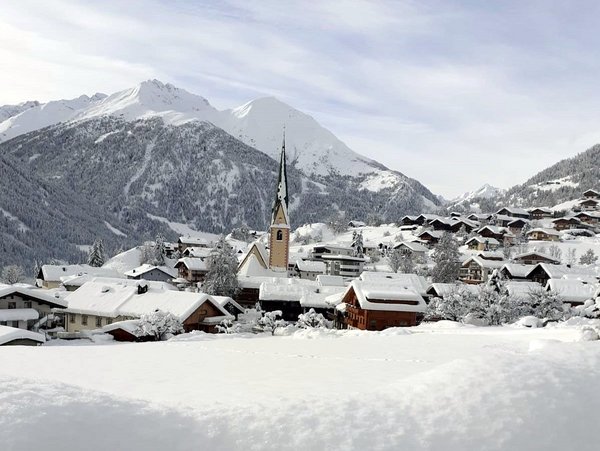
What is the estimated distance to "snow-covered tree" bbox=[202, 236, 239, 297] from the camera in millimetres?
62919

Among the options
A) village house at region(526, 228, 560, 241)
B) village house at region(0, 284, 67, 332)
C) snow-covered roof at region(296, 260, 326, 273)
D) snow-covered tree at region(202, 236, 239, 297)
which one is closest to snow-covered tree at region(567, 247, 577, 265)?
village house at region(526, 228, 560, 241)

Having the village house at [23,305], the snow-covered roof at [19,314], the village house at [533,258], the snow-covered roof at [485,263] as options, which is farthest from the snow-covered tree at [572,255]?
the snow-covered roof at [19,314]

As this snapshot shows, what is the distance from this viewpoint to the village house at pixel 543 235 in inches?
4424

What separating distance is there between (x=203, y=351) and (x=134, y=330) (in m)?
20.6

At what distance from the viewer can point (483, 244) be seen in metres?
104

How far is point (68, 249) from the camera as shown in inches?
6324

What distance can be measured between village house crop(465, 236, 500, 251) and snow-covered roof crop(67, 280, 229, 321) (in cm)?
7282

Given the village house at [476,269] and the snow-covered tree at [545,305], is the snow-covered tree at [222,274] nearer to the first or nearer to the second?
the snow-covered tree at [545,305]

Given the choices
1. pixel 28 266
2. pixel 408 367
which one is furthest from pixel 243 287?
pixel 28 266

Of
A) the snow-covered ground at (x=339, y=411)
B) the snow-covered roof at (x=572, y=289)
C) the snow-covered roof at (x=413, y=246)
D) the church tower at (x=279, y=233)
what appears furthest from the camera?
the snow-covered roof at (x=413, y=246)

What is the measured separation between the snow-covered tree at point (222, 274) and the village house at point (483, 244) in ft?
195

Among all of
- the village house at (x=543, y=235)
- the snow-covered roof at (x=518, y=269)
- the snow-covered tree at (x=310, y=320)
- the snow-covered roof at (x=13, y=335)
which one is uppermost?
the village house at (x=543, y=235)

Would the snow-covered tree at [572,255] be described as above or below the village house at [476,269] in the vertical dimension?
above

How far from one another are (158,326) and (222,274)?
88.5 ft
